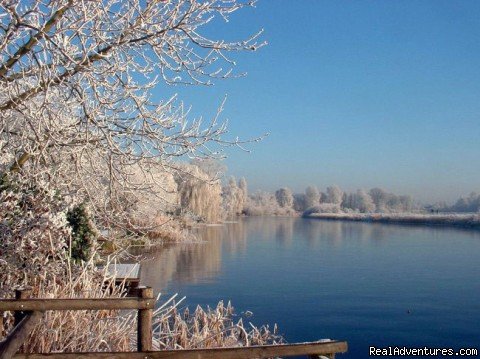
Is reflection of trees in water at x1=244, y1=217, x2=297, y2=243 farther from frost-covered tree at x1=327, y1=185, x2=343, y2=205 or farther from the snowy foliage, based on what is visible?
frost-covered tree at x1=327, y1=185, x2=343, y2=205

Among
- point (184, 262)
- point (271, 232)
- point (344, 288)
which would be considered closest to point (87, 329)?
point (344, 288)

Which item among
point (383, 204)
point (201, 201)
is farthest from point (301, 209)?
point (201, 201)

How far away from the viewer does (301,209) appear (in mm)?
68188

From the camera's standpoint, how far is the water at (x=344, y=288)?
832 centimetres

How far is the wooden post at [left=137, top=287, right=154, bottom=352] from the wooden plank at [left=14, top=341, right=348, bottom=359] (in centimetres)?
10

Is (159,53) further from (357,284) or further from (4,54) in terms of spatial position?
(357,284)

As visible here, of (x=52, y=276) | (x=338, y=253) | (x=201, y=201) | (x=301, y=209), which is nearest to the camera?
(x=52, y=276)

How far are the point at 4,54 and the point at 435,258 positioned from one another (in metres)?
15.0

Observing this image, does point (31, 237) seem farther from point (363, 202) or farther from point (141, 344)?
point (363, 202)

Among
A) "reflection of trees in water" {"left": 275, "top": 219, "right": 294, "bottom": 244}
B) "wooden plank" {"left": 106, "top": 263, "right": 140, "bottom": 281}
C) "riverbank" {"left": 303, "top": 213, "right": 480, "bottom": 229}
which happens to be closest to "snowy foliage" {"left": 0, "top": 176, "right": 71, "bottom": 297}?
"wooden plank" {"left": 106, "top": 263, "right": 140, "bottom": 281}

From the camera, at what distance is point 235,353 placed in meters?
2.84

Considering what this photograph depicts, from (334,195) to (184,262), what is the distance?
196 ft

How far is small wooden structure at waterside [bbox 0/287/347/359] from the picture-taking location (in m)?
2.75

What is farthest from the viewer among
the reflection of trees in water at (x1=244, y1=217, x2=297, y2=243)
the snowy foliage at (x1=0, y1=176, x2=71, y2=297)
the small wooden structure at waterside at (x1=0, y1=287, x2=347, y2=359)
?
the reflection of trees in water at (x1=244, y1=217, x2=297, y2=243)
